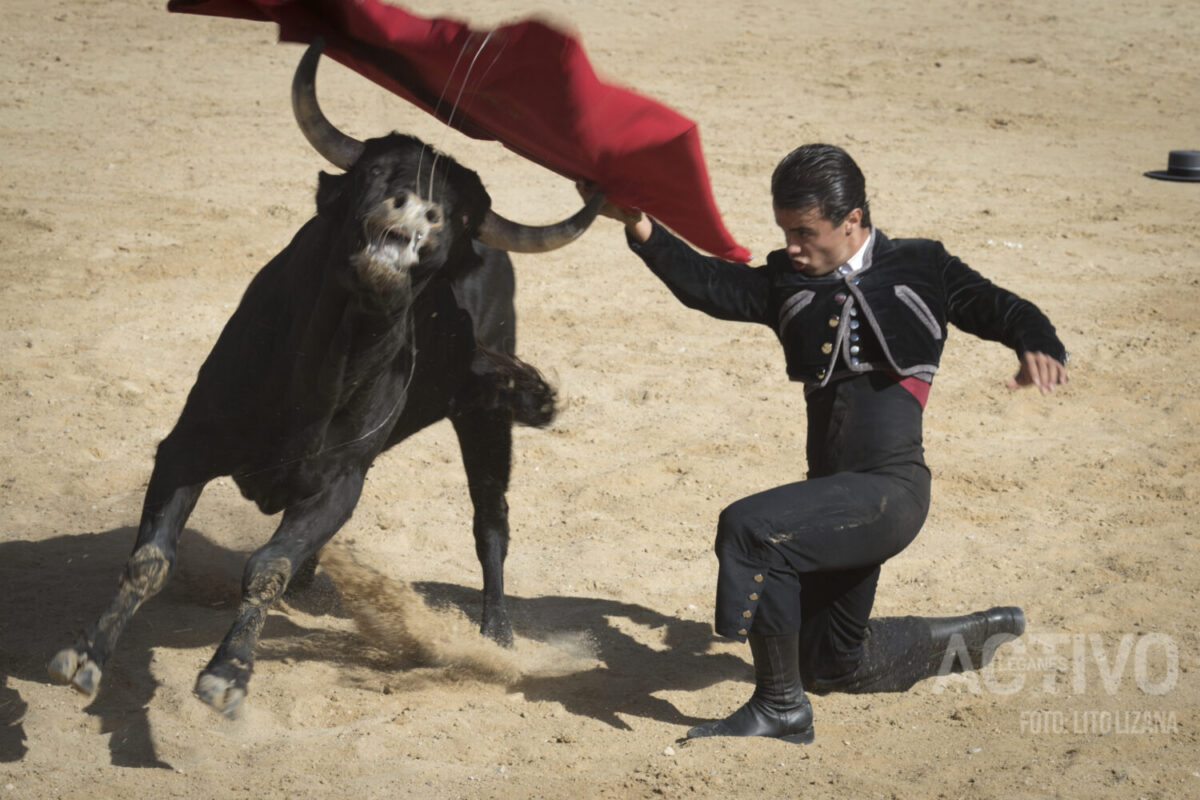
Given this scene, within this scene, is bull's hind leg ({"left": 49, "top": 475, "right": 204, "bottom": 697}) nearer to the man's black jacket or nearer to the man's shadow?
the man's shadow

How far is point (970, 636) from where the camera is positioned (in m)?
4.21

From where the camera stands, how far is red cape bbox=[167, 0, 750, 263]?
345 cm

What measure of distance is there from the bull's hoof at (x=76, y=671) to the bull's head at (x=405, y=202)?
1.19 meters

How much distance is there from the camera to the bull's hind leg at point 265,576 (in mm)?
3348

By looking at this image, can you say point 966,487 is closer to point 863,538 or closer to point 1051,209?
point 863,538

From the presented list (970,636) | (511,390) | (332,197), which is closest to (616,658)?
(511,390)

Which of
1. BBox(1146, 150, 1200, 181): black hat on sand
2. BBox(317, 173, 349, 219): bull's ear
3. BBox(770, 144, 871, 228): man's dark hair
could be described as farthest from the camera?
BBox(1146, 150, 1200, 181): black hat on sand

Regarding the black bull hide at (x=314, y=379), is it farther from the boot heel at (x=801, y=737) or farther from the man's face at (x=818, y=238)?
the boot heel at (x=801, y=737)

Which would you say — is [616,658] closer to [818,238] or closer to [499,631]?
[499,631]

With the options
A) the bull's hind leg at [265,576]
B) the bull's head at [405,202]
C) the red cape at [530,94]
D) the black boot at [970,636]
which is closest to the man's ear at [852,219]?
the red cape at [530,94]

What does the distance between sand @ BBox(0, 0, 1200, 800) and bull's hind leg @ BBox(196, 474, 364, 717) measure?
0.28m

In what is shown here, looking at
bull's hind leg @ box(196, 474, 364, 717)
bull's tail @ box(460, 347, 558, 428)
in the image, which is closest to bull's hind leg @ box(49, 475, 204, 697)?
bull's hind leg @ box(196, 474, 364, 717)

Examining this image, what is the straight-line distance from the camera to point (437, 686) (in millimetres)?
4145

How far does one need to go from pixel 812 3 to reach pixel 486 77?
12750mm
